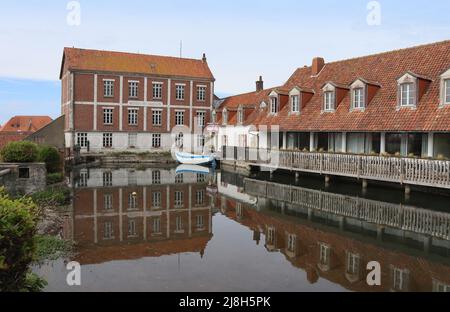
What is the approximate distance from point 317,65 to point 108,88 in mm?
21536

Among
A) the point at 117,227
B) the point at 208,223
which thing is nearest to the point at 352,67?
the point at 208,223

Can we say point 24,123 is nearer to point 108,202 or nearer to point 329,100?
point 329,100

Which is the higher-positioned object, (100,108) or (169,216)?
(100,108)

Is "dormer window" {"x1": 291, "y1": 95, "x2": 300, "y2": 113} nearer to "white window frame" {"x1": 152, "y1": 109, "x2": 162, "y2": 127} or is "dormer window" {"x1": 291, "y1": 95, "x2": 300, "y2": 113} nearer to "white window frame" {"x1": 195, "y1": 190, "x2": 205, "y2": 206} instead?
"white window frame" {"x1": 195, "y1": 190, "x2": 205, "y2": 206}

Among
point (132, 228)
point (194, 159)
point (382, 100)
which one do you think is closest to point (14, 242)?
point (132, 228)

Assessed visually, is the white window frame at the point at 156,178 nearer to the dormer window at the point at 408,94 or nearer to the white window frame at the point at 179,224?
the white window frame at the point at 179,224

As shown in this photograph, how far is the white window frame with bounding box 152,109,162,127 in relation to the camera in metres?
43.1

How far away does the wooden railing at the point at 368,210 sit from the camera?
513 inches

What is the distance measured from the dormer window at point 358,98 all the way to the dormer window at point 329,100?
1646 millimetres

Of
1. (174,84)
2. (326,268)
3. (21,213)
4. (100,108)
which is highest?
(174,84)

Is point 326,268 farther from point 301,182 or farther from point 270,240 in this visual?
point 301,182

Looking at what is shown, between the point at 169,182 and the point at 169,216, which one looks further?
the point at 169,182
